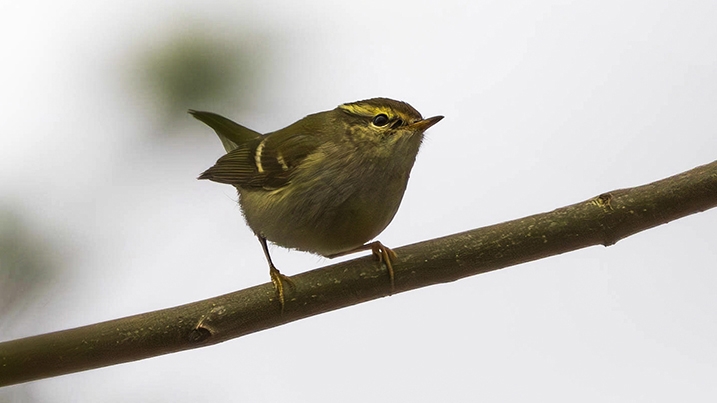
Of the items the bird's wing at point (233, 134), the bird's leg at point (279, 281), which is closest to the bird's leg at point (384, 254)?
the bird's leg at point (279, 281)

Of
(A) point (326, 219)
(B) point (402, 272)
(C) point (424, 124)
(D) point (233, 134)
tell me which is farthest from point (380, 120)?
(D) point (233, 134)

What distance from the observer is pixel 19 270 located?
2.78 ft

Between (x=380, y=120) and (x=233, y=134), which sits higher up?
(x=233, y=134)

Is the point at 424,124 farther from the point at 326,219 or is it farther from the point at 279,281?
the point at 279,281

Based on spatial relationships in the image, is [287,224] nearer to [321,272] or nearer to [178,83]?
[321,272]

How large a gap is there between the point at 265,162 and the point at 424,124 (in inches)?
15.2

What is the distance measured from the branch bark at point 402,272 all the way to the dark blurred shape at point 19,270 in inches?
5.5

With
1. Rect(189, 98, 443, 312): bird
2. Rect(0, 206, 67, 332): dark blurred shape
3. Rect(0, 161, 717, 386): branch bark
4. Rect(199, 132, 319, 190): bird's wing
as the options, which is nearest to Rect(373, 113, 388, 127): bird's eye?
Rect(189, 98, 443, 312): bird

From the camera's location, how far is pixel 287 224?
1307 millimetres

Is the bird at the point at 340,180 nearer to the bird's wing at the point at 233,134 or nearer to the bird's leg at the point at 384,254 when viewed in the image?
the bird's leg at the point at 384,254

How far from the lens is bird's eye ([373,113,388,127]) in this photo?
129cm

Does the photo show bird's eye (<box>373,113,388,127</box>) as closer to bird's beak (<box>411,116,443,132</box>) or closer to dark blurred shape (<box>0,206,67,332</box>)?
bird's beak (<box>411,116,443,132</box>)

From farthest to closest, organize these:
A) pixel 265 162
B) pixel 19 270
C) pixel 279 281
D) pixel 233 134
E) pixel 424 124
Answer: pixel 233 134, pixel 265 162, pixel 424 124, pixel 279 281, pixel 19 270

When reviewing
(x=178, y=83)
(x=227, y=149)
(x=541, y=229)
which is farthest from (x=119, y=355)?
(x=227, y=149)
